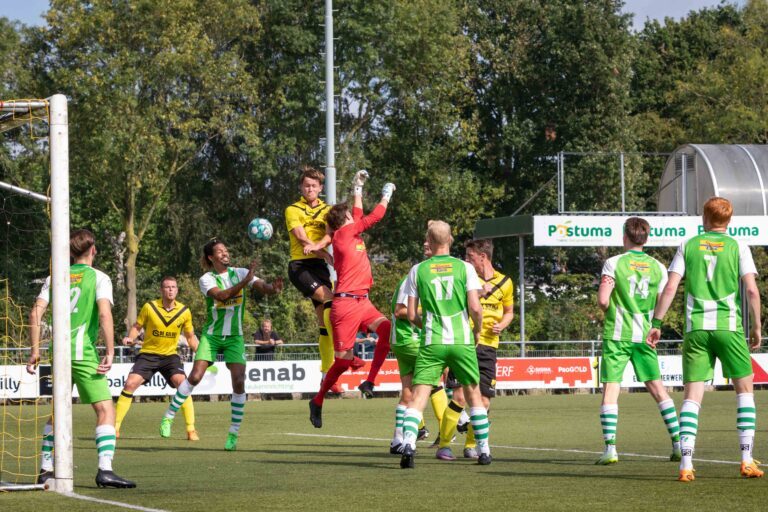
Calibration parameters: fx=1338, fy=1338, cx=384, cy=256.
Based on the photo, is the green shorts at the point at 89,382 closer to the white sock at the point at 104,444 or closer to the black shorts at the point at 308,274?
the white sock at the point at 104,444

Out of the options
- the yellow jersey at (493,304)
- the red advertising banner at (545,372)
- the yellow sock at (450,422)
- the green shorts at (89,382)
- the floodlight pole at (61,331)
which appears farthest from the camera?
the red advertising banner at (545,372)

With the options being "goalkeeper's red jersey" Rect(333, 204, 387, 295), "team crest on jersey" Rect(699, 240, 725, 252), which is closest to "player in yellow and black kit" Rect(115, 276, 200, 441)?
"goalkeeper's red jersey" Rect(333, 204, 387, 295)

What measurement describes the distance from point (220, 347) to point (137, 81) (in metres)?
28.9

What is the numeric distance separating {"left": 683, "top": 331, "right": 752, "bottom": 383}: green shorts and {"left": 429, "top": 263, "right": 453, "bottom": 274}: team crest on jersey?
2.00 meters

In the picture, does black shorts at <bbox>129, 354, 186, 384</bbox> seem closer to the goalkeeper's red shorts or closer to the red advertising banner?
the goalkeeper's red shorts

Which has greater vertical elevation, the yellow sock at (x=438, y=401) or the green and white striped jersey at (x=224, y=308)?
the green and white striped jersey at (x=224, y=308)

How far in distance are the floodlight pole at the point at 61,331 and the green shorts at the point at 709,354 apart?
4.63m

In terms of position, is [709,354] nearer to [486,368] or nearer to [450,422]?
[450,422]

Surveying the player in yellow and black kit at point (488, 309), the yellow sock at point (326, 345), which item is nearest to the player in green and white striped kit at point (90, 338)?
the player in yellow and black kit at point (488, 309)

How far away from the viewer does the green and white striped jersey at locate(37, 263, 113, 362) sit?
397 inches

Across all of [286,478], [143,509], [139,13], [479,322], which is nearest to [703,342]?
[479,322]

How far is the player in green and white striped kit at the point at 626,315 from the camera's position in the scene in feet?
37.9

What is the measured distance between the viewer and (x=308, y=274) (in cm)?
1383

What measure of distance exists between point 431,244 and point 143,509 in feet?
11.9
